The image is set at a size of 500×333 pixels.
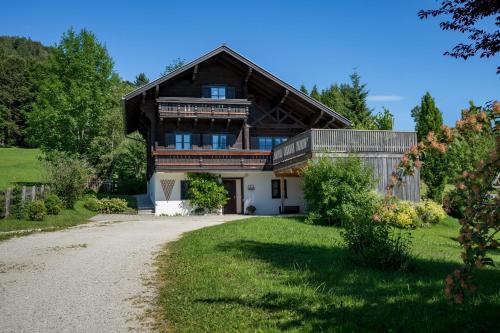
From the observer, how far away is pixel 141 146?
45125 millimetres

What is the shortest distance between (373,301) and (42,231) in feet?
51.5

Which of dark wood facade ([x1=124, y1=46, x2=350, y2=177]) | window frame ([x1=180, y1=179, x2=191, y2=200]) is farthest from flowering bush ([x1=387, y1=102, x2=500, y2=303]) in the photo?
window frame ([x1=180, y1=179, x2=191, y2=200])

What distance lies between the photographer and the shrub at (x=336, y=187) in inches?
761

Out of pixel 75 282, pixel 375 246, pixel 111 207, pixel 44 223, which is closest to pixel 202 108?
pixel 111 207

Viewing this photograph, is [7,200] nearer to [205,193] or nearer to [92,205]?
[92,205]

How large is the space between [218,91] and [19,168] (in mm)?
30527

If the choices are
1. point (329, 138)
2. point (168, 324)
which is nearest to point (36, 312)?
point (168, 324)

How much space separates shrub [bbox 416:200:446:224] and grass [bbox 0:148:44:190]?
29.3 m

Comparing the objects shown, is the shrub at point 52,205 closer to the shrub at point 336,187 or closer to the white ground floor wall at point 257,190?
the white ground floor wall at point 257,190

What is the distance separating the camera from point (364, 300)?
6.50 meters

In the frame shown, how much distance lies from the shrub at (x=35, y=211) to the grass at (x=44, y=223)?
280mm

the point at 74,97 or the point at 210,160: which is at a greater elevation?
the point at 74,97

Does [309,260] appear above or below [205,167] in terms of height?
below

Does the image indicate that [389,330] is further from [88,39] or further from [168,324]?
[88,39]
